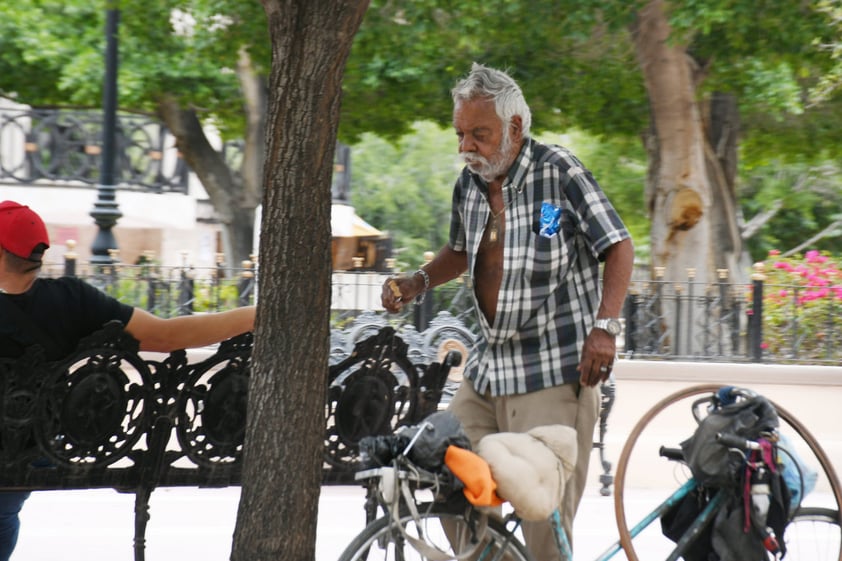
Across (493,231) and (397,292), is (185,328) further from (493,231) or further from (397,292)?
(493,231)

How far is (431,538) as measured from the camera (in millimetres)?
3775

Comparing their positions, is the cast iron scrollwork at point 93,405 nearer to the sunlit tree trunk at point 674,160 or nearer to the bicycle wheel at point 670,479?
the bicycle wheel at point 670,479

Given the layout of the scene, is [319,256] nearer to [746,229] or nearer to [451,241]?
[451,241]

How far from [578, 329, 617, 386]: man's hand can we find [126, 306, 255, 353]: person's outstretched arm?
1562mm

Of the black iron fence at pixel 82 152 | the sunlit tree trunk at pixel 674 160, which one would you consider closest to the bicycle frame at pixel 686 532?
the sunlit tree trunk at pixel 674 160

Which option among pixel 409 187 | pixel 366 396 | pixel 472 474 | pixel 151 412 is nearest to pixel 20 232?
pixel 151 412

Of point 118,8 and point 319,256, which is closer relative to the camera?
point 319,256

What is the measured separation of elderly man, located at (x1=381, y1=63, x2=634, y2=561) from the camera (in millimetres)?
3949

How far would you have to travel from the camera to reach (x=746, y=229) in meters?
29.7

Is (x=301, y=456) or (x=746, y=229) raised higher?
(x=746, y=229)

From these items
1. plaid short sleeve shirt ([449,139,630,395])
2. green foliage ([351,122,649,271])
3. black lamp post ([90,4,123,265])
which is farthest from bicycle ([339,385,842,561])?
green foliage ([351,122,649,271])

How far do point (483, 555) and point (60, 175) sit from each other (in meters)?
23.4

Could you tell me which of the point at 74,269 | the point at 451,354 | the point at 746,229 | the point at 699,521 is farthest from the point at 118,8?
the point at 746,229

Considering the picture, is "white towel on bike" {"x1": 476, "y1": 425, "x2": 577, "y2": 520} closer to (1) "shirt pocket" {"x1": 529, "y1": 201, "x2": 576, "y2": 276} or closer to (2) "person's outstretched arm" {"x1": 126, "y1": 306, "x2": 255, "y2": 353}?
(1) "shirt pocket" {"x1": 529, "y1": 201, "x2": 576, "y2": 276}
